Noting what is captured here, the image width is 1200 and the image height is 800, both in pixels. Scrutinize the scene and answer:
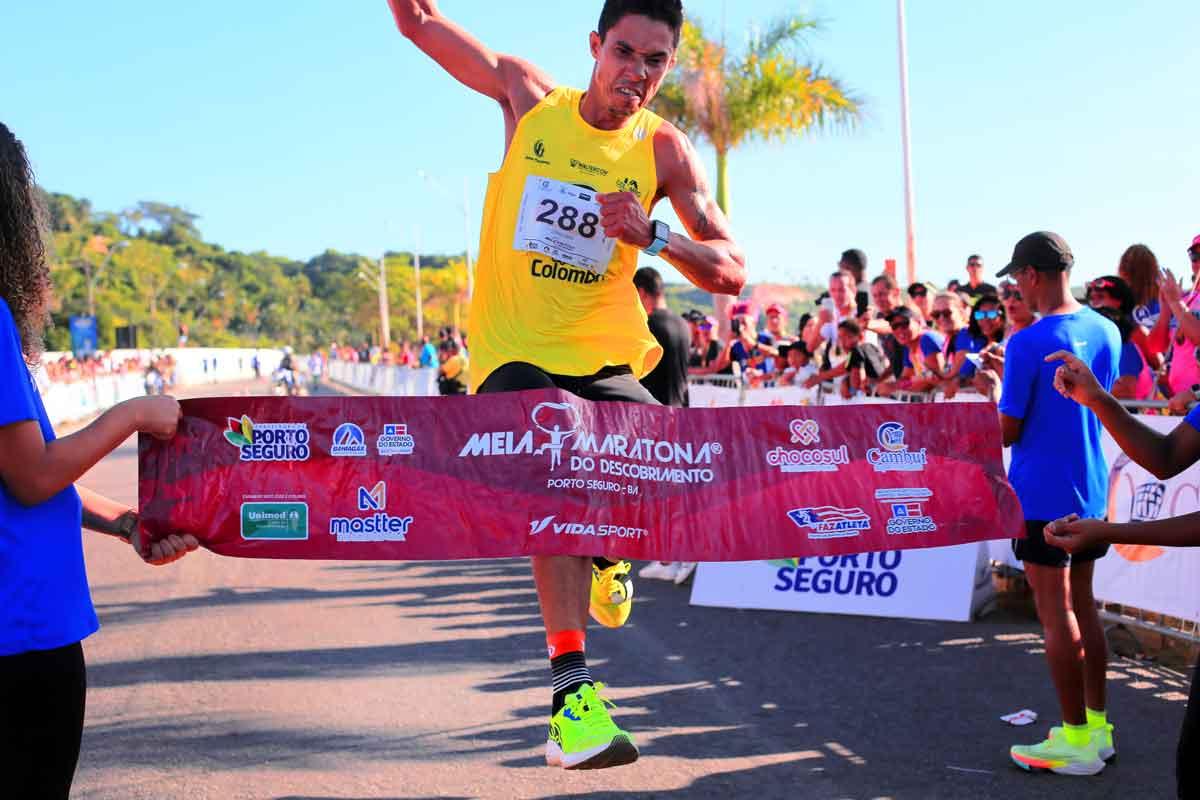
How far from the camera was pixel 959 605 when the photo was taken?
26.8 ft

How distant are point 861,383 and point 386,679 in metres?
5.27

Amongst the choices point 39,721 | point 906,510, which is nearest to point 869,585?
point 906,510

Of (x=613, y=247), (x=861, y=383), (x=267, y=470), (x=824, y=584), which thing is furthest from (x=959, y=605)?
(x=267, y=470)

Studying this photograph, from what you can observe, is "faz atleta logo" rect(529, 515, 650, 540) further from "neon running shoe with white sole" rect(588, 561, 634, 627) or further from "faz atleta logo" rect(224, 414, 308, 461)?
"faz atleta logo" rect(224, 414, 308, 461)

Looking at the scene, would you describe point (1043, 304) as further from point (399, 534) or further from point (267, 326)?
point (267, 326)

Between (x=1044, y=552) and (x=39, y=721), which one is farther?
(x=1044, y=552)

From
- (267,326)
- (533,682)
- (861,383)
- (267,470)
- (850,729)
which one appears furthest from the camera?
(267,326)

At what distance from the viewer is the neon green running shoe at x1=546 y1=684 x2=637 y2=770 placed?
3533 millimetres

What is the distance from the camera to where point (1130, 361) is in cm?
848

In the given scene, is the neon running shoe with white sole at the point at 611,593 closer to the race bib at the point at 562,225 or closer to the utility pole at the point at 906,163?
the race bib at the point at 562,225

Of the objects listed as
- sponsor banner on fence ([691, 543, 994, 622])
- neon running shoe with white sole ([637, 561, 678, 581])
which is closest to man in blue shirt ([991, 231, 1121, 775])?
sponsor banner on fence ([691, 543, 994, 622])

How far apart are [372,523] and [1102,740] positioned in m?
3.49

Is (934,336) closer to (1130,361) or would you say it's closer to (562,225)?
(1130,361)

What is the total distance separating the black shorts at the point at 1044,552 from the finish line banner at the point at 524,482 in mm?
1415
